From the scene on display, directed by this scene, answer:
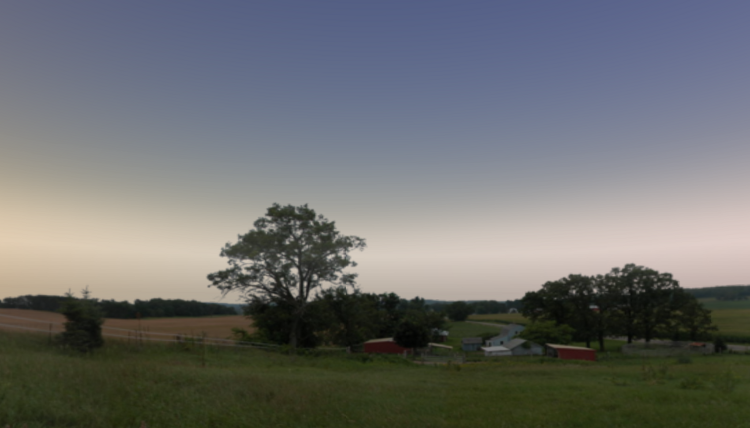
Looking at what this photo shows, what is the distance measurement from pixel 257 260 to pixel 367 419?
2691 cm

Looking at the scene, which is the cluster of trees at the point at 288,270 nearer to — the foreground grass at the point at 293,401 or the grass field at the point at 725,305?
the foreground grass at the point at 293,401

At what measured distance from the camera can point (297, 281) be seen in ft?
122

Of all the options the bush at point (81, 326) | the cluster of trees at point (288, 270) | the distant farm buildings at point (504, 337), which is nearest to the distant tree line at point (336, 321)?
the cluster of trees at point (288, 270)

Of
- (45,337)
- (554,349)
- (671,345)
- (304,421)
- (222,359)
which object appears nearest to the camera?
(304,421)

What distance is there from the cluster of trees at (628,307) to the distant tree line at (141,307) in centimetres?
5008

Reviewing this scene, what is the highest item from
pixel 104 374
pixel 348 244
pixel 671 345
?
pixel 348 244

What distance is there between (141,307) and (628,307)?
2738 inches

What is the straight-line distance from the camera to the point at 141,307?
54750mm

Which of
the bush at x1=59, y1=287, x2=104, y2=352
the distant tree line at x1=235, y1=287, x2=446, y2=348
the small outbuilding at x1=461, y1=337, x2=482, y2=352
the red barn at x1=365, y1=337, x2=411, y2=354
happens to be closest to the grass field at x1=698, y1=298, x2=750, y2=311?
the small outbuilding at x1=461, y1=337, x2=482, y2=352

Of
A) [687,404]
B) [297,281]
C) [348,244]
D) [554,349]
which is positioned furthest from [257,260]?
[554,349]

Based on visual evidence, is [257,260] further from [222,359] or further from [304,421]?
[304,421]

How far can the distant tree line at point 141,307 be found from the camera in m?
25.1

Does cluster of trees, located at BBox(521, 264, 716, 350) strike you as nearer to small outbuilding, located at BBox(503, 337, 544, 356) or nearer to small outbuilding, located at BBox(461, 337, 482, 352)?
small outbuilding, located at BBox(503, 337, 544, 356)

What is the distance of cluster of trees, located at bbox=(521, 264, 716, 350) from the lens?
58.9 meters
